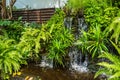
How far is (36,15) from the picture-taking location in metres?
14.4

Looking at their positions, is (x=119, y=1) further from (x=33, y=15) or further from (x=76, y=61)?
(x=33, y=15)

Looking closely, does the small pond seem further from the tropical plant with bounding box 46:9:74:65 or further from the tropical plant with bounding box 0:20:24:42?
the tropical plant with bounding box 0:20:24:42

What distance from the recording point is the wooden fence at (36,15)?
13688 mm

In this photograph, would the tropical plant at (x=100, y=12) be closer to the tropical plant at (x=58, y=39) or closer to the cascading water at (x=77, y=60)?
the tropical plant at (x=58, y=39)

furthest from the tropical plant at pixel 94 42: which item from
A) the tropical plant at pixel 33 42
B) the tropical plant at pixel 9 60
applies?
the tropical plant at pixel 9 60

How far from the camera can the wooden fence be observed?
13.7 meters

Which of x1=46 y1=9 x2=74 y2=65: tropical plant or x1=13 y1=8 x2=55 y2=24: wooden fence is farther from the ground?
x1=13 y1=8 x2=55 y2=24: wooden fence

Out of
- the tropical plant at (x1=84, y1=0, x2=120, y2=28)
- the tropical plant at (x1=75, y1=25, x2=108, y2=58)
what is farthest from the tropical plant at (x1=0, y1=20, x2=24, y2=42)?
the tropical plant at (x1=75, y1=25, x2=108, y2=58)

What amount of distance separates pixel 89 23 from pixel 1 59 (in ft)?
12.7

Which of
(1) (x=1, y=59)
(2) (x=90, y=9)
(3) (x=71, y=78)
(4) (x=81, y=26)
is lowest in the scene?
(3) (x=71, y=78)

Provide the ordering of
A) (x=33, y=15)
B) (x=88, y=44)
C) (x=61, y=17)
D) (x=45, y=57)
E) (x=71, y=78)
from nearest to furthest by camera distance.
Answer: (x=71, y=78) < (x=88, y=44) < (x=45, y=57) < (x=61, y=17) < (x=33, y=15)

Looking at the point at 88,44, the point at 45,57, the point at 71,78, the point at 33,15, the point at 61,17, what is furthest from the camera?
the point at 33,15

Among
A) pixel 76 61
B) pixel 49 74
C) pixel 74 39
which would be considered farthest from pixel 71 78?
pixel 74 39

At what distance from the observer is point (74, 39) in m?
10.5
